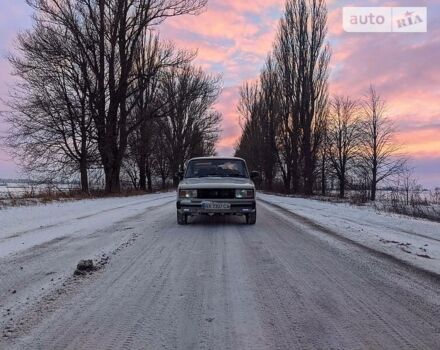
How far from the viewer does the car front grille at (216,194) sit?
1124 centimetres

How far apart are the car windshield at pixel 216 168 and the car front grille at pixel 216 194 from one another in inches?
61.4

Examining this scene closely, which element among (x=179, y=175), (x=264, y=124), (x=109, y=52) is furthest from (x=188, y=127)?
(x=179, y=175)

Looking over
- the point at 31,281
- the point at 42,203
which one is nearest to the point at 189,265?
the point at 31,281

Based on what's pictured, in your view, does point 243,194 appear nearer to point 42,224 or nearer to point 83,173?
point 42,224

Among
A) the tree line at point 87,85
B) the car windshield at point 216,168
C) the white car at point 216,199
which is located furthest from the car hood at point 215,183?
the tree line at point 87,85

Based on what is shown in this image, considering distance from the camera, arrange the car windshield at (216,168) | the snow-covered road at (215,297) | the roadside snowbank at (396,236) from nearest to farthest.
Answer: the snow-covered road at (215,297), the roadside snowbank at (396,236), the car windshield at (216,168)

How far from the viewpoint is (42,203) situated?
17.4 metres

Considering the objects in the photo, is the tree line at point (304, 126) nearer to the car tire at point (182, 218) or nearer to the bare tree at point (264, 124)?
the bare tree at point (264, 124)

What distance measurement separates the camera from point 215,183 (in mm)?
11430

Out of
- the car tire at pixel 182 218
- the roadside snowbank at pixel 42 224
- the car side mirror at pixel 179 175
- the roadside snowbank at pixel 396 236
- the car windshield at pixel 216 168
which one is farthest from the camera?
the car side mirror at pixel 179 175

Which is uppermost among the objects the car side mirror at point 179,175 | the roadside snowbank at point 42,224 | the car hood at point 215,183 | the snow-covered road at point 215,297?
the car side mirror at point 179,175

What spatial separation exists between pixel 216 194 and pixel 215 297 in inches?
251

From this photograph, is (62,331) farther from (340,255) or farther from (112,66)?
(112,66)

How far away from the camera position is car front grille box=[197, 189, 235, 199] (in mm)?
11242
